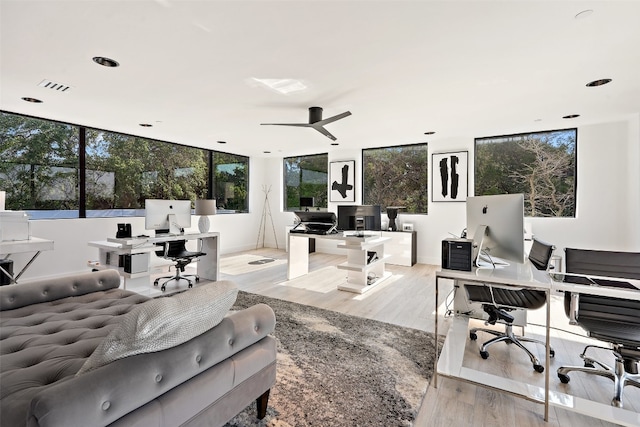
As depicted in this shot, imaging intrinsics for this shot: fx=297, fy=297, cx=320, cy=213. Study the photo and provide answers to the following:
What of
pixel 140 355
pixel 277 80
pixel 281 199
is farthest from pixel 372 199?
pixel 140 355

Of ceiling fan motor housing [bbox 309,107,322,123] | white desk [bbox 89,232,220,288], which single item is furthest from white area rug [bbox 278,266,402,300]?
ceiling fan motor housing [bbox 309,107,322,123]

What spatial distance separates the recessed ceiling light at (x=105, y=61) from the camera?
8.86 feet

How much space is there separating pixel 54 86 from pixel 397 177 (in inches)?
230

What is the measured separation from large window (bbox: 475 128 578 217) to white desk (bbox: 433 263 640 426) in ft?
12.4

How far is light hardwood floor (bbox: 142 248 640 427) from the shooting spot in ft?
5.85

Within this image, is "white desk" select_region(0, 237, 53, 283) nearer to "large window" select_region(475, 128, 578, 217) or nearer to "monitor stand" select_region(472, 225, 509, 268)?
"monitor stand" select_region(472, 225, 509, 268)

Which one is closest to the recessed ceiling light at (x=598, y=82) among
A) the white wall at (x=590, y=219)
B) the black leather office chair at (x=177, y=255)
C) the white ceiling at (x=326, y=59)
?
the white ceiling at (x=326, y=59)

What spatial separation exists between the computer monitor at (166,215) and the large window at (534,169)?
207 inches

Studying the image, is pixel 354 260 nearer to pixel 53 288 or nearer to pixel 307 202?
pixel 307 202

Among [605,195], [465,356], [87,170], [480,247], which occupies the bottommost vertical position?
[465,356]

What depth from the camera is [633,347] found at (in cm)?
185

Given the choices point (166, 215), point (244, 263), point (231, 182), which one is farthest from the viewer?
point (231, 182)

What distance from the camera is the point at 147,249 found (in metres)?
3.67

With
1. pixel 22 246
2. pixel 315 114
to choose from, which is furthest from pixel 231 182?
pixel 22 246
